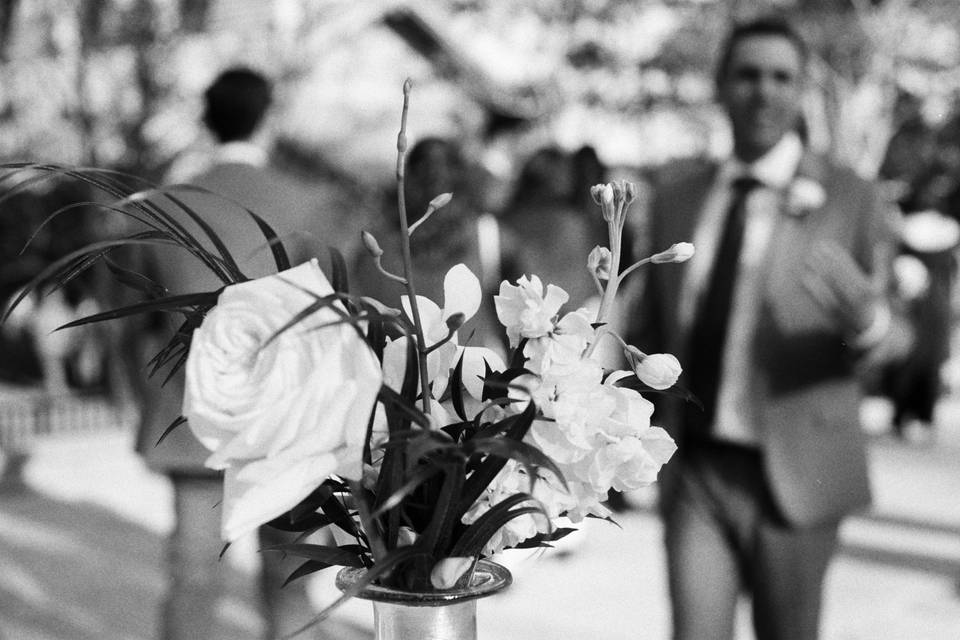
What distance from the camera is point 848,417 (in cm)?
240

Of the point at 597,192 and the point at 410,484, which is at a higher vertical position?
the point at 597,192

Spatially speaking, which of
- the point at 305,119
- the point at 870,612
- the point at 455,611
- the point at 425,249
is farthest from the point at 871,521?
the point at 305,119

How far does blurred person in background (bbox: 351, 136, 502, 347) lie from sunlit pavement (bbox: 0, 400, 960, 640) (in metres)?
1.02

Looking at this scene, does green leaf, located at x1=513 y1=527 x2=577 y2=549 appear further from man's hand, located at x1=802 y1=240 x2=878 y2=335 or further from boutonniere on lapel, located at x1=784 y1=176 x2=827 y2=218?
boutonniere on lapel, located at x1=784 y1=176 x2=827 y2=218

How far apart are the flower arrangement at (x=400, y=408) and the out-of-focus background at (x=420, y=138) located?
19 cm

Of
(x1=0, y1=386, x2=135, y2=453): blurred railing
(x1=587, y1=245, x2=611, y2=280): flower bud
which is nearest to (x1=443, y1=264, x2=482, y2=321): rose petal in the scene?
(x1=587, y1=245, x2=611, y2=280): flower bud

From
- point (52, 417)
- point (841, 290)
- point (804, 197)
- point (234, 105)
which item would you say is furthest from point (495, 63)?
point (841, 290)

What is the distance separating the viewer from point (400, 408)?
877 millimetres

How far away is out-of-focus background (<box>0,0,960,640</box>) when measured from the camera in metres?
4.90

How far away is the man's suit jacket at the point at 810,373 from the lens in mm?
2344

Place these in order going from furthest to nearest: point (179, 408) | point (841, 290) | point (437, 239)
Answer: point (437, 239) < point (179, 408) < point (841, 290)

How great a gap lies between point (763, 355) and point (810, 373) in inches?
4.2

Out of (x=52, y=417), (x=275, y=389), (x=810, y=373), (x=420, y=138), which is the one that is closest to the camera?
(x=275, y=389)

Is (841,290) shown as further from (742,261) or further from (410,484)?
(410,484)
